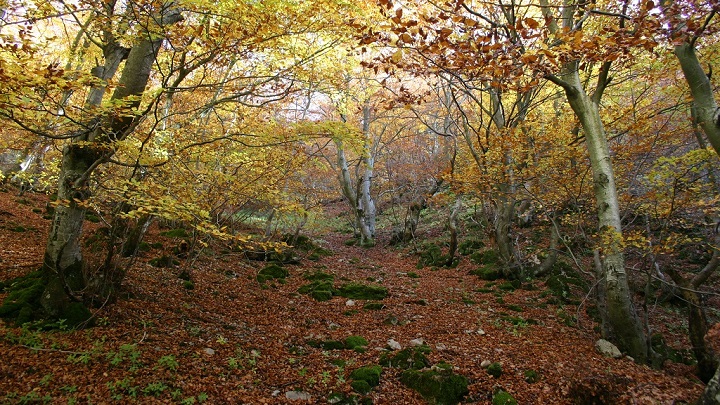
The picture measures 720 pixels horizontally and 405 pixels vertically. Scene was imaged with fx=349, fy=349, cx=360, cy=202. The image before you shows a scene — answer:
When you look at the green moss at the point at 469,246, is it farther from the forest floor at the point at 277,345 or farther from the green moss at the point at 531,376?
the green moss at the point at 531,376

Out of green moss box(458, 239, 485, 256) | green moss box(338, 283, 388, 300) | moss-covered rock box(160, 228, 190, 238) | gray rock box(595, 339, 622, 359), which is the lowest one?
moss-covered rock box(160, 228, 190, 238)

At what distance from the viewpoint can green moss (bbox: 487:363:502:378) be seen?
4734mm

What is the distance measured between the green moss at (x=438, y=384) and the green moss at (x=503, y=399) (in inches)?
14.0

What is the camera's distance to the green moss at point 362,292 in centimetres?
882

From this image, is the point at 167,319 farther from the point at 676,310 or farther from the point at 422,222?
the point at 422,222

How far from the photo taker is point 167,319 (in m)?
5.72

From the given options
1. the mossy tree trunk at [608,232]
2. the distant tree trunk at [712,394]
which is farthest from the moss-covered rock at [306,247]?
the distant tree trunk at [712,394]

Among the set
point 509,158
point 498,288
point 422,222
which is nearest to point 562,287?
point 498,288

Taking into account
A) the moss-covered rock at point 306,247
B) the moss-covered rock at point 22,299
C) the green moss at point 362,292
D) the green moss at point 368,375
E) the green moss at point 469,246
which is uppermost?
the green moss at point 469,246

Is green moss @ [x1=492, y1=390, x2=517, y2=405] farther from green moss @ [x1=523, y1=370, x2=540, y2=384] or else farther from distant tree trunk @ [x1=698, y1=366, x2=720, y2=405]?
distant tree trunk @ [x1=698, y1=366, x2=720, y2=405]

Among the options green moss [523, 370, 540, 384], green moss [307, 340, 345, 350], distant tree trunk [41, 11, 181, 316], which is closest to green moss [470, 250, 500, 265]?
green moss [523, 370, 540, 384]

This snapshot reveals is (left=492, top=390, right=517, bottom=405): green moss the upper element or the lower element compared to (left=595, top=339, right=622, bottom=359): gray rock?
lower

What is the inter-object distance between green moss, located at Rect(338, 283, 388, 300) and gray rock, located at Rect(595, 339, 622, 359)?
4.59 m

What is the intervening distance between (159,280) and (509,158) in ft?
30.3
